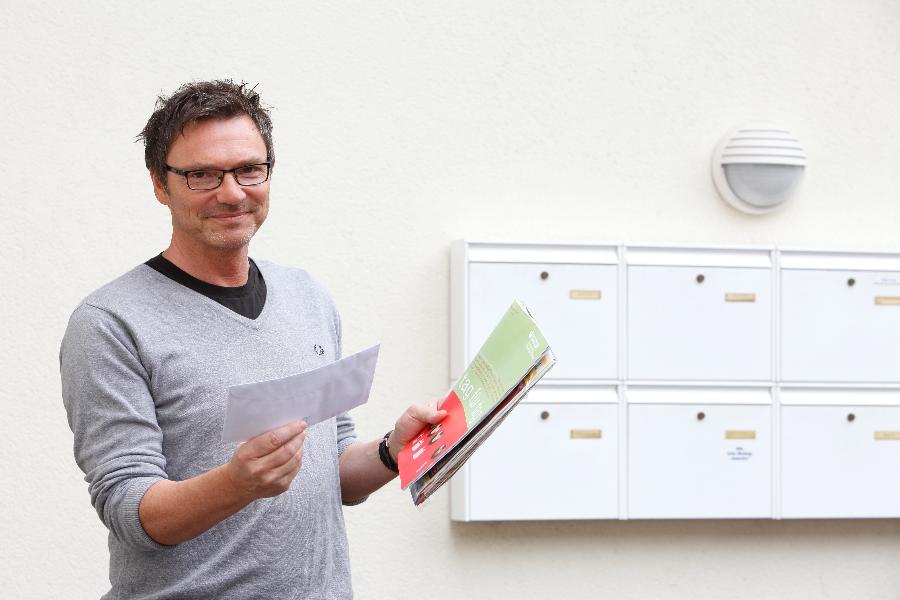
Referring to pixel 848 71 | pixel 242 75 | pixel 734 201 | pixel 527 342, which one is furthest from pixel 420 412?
pixel 848 71

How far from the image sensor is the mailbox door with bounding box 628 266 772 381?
3.46 m

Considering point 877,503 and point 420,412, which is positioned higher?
point 420,412

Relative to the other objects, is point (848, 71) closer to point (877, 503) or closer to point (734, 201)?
point (734, 201)

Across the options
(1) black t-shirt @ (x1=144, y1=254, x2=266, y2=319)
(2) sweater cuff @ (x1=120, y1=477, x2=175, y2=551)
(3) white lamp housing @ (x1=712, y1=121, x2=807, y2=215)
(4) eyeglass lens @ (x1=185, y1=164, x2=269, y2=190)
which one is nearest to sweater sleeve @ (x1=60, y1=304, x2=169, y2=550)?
(2) sweater cuff @ (x1=120, y1=477, x2=175, y2=551)

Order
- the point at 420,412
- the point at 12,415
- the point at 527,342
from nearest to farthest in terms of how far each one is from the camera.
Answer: the point at 527,342 < the point at 420,412 < the point at 12,415

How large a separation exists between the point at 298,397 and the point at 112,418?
308 millimetres

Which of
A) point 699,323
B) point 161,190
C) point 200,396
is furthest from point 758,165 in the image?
point 200,396

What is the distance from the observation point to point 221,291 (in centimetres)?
188

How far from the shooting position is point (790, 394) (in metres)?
3.57

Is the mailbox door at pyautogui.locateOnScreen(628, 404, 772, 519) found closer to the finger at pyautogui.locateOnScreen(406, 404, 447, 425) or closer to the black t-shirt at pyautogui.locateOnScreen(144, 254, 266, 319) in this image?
the finger at pyautogui.locateOnScreen(406, 404, 447, 425)

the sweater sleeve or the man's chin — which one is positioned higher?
the man's chin

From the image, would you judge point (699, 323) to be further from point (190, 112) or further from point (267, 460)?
point (267, 460)

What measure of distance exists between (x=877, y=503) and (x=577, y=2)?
1810 mm

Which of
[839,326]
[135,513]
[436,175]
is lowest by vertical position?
[135,513]
